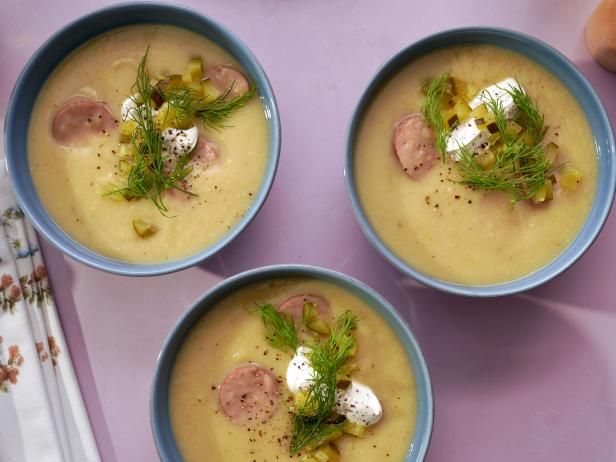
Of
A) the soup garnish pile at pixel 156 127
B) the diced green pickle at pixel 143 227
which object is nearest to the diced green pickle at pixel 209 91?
the soup garnish pile at pixel 156 127

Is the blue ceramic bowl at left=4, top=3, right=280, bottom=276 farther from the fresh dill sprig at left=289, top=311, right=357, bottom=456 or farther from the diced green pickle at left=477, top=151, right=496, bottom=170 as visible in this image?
the diced green pickle at left=477, top=151, right=496, bottom=170

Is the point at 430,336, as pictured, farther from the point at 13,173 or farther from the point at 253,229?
the point at 13,173

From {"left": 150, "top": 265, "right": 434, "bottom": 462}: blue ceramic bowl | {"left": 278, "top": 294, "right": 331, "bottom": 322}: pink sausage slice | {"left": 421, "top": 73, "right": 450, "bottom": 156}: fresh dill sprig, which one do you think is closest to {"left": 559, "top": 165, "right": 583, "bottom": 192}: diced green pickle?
{"left": 421, "top": 73, "right": 450, "bottom": 156}: fresh dill sprig

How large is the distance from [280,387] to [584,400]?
0.81 m

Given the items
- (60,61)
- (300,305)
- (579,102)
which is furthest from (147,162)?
(579,102)

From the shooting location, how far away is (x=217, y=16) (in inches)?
83.3

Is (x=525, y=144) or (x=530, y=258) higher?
(x=525, y=144)

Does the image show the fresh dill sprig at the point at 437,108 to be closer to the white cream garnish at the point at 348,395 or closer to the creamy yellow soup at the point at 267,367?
the creamy yellow soup at the point at 267,367

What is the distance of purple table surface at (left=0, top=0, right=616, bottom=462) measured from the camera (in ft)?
6.81

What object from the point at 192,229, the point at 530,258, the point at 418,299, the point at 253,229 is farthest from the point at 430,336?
the point at 192,229

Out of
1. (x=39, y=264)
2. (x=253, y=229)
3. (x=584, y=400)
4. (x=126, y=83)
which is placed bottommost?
(x=584, y=400)

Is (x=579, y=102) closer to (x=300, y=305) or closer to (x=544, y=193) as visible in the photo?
(x=544, y=193)

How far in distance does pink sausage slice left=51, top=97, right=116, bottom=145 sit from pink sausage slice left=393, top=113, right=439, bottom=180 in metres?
0.67

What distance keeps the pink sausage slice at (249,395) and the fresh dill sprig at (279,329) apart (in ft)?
0.22
